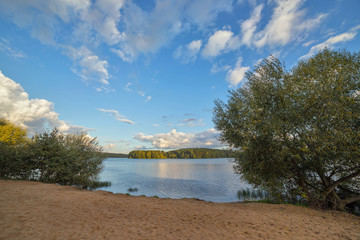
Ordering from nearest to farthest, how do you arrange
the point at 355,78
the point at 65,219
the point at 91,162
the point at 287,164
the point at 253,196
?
→ the point at 65,219 → the point at 355,78 → the point at 287,164 → the point at 253,196 → the point at 91,162

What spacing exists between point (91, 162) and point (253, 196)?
2486cm

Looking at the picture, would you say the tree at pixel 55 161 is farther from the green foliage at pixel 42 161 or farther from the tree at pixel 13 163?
the tree at pixel 13 163

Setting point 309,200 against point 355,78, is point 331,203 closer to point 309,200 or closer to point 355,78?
point 309,200

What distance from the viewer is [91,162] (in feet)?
89.9

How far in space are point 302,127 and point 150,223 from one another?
1068 cm

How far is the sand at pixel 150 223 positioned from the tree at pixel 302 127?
3063 millimetres

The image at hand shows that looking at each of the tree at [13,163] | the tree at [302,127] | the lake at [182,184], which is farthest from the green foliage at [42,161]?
the tree at [302,127]

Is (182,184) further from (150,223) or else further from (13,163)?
(150,223)

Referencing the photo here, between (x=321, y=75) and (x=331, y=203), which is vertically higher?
(x=321, y=75)

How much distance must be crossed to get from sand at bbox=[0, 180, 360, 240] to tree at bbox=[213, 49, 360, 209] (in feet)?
10.0

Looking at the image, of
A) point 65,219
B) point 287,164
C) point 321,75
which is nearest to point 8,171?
point 65,219

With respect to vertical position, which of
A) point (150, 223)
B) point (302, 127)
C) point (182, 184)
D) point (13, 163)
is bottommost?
point (182, 184)

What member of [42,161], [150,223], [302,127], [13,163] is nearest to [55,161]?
[42,161]

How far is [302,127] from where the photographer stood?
432 inches
